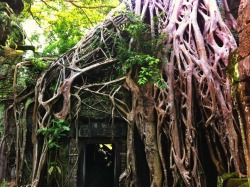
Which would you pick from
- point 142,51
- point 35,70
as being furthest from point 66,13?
point 142,51

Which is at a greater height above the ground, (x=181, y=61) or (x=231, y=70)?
(x=181, y=61)

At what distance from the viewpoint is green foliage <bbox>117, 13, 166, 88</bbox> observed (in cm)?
387

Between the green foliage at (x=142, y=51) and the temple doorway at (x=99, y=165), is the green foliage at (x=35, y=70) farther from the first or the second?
the temple doorway at (x=99, y=165)

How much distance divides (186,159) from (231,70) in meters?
2.00

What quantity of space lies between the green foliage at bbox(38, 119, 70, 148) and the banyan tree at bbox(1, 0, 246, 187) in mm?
16

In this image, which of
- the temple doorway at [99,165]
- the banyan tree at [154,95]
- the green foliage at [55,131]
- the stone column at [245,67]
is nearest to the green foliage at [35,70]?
the banyan tree at [154,95]

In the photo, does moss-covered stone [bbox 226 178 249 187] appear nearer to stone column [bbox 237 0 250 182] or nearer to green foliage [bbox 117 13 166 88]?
stone column [bbox 237 0 250 182]

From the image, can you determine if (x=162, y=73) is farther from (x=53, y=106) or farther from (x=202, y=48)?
(x=53, y=106)

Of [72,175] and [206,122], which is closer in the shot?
[206,122]

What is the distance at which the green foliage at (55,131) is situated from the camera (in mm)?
3938

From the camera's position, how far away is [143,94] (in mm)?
4055

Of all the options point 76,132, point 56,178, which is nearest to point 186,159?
point 76,132

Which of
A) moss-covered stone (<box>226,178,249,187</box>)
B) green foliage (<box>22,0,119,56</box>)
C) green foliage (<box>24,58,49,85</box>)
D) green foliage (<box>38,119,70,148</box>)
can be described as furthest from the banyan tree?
green foliage (<box>22,0,119,56</box>)

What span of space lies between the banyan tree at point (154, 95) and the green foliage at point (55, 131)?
0.02 meters
